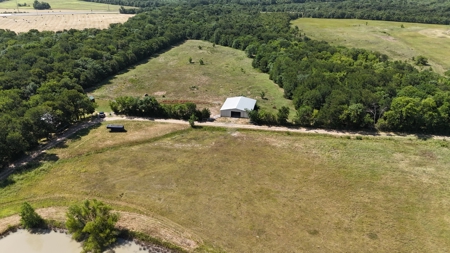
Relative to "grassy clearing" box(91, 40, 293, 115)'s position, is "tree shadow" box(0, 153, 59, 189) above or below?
below

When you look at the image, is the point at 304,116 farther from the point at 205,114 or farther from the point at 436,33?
the point at 436,33

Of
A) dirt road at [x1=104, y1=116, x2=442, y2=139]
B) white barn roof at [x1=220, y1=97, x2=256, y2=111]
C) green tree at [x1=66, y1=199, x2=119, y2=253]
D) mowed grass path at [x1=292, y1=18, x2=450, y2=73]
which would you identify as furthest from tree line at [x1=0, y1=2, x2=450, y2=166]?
mowed grass path at [x1=292, y1=18, x2=450, y2=73]

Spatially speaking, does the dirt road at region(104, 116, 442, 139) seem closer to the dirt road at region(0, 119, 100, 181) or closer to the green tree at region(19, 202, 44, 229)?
the dirt road at region(0, 119, 100, 181)

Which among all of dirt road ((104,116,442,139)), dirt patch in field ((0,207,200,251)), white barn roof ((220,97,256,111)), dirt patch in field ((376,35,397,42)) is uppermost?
dirt patch in field ((376,35,397,42))

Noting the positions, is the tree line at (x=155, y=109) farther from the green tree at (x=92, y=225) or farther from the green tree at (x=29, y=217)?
the green tree at (x=29, y=217)

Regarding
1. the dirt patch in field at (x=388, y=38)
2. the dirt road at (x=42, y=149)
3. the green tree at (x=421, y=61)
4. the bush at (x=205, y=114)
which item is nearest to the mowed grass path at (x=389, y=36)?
the dirt patch in field at (x=388, y=38)

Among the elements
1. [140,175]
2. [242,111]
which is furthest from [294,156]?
[140,175]
